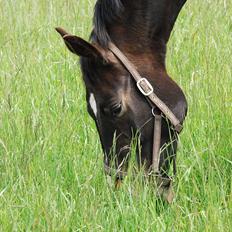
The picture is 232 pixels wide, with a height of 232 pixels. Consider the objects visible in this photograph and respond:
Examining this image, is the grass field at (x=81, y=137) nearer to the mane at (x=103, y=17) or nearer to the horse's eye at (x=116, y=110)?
the horse's eye at (x=116, y=110)

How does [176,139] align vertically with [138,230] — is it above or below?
above

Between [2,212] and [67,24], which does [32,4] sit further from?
[2,212]

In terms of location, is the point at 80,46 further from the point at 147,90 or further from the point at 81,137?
the point at 81,137

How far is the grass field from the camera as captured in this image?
2.66m

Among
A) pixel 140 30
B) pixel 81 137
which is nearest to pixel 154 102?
pixel 140 30

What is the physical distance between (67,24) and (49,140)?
206 cm

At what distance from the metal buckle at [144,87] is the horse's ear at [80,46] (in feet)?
0.63

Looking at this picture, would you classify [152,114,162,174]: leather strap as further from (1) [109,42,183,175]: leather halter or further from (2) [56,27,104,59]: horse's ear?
(2) [56,27,104,59]: horse's ear

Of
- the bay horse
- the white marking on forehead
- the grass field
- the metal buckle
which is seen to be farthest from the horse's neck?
the grass field

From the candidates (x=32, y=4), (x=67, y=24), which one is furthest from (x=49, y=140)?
(x=32, y=4)

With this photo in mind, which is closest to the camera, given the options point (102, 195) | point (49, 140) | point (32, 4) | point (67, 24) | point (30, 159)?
point (102, 195)

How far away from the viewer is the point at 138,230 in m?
2.64

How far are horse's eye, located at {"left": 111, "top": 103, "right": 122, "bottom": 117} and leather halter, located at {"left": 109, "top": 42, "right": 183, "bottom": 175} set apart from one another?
120 mm

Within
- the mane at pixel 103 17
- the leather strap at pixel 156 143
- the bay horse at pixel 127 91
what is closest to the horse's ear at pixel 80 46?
the bay horse at pixel 127 91
